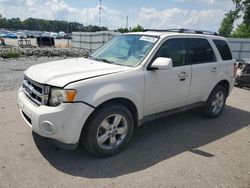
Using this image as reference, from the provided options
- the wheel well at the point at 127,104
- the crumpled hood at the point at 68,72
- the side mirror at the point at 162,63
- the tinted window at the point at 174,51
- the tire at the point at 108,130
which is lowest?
the tire at the point at 108,130

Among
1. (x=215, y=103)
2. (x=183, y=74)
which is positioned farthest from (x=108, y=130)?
(x=215, y=103)

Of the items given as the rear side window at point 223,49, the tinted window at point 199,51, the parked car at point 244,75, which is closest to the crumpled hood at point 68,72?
the tinted window at point 199,51

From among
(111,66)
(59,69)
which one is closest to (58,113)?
(59,69)

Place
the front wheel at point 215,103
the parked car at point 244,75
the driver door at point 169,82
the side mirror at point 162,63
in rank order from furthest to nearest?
the parked car at point 244,75 → the front wheel at point 215,103 → the driver door at point 169,82 → the side mirror at point 162,63

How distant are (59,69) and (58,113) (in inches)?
34.1

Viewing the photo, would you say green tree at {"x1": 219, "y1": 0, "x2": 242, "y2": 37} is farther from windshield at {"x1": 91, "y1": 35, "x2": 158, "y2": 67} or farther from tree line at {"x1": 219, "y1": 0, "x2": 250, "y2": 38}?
windshield at {"x1": 91, "y1": 35, "x2": 158, "y2": 67}

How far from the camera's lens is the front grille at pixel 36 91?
3418 mm

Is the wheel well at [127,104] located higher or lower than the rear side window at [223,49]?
lower

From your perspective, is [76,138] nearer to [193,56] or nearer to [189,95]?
[189,95]

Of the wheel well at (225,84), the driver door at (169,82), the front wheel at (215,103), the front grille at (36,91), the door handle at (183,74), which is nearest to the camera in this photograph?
the front grille at (36,91)

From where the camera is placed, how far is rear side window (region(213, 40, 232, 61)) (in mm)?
5653

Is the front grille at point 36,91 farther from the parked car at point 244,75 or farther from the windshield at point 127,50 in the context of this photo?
the parked car at point 244,75

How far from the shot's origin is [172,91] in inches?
179

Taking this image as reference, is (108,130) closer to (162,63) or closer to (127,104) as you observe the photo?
(127,104)
